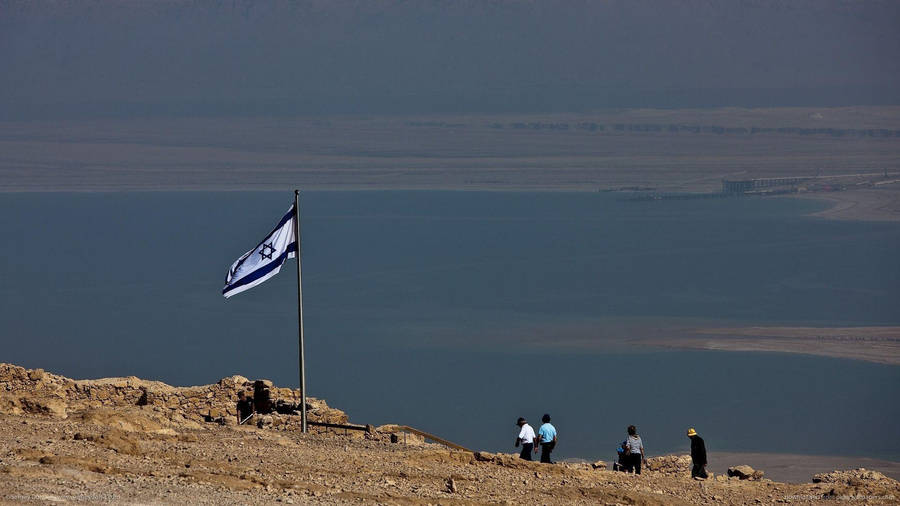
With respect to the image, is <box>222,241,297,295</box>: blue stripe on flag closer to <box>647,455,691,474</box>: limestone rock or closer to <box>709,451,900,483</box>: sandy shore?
<box>647,455,691,474</box>: limestone rock

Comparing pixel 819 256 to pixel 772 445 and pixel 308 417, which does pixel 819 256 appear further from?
pixel 308 417

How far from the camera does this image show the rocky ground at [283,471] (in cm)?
1617

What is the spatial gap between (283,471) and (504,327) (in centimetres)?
10598

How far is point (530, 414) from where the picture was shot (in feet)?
300

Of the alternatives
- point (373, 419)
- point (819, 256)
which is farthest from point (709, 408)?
point (819, 256)

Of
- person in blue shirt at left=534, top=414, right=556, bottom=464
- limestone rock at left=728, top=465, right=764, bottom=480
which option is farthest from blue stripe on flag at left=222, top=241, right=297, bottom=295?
limestone rock at left=728, top=465, right=764, bottom=480

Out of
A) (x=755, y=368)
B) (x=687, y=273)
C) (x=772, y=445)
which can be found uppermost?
(x=687, y=273)

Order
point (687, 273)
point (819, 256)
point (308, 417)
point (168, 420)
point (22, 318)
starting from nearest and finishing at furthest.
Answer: point (168, 420), point (308, 417), point (22, 318), point (687, 273), point (819, 256)

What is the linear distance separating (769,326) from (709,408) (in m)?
35.5

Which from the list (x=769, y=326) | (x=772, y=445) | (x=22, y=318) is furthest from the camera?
(x=22, y=318)

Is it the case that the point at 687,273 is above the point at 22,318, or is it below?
above

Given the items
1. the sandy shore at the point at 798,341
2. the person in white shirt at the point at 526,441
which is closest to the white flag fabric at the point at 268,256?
the person in white shirt at the point at 526,441

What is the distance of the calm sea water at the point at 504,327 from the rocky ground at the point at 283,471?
4670cm

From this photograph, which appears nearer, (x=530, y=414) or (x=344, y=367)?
(x=530, y=414)
